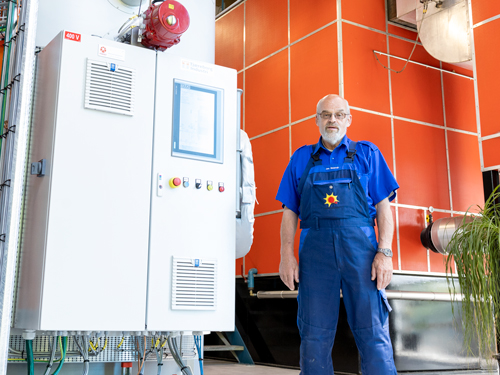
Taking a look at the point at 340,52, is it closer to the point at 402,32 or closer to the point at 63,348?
the point at 402,32

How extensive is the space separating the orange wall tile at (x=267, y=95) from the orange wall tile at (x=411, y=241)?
5.13ft

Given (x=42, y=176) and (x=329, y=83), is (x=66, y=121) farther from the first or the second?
(x=329, y=83)

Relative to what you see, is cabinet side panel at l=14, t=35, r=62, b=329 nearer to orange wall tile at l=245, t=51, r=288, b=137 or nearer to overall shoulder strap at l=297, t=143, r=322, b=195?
overall shoulder strap at l=297, t=143, r=322, b=195

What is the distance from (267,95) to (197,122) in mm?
2781

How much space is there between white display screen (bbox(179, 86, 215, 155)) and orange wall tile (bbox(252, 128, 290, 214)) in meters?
2.21

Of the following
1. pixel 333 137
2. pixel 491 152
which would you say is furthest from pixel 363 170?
pixel 491 152

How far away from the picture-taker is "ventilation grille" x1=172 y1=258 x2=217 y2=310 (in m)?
3.10

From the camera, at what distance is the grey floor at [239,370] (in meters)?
4.74

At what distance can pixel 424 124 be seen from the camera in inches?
214

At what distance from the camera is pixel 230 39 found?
682 centimetres

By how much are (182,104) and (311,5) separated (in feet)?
9.11

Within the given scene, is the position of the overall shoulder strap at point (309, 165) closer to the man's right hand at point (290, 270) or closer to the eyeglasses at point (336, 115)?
the eyeglasses at point (336, 115)

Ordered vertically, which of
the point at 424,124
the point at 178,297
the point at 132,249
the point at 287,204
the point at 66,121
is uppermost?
the point at 424,124

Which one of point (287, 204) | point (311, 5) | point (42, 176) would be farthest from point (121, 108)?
point (311, 5)
